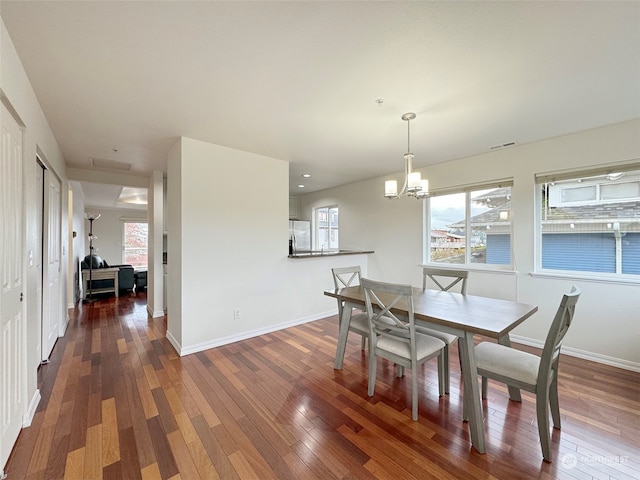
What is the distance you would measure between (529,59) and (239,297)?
11.7 feet

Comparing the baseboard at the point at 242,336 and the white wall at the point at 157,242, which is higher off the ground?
the white wall at the point at 157,242

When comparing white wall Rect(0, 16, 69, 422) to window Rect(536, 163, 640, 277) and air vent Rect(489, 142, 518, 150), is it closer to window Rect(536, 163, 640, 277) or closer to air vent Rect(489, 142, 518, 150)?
air vent Rect(489, 142, 518, 150)

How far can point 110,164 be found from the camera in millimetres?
4102

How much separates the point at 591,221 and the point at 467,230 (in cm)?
129

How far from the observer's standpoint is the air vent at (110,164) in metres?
3.89

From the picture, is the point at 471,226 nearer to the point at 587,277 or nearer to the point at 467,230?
the point at 467,230

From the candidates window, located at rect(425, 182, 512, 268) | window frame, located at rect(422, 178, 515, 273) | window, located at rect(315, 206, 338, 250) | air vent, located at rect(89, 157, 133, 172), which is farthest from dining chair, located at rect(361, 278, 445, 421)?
air vent, located at rect(89, 157, 133, 172)

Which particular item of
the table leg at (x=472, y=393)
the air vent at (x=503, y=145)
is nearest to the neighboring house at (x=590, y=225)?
the air vent at (x=503, y=145)

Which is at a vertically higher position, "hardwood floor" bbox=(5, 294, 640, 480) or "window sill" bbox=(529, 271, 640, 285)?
"window sill" bbox=(529, 271, 640, 285)

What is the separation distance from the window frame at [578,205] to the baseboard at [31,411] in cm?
495

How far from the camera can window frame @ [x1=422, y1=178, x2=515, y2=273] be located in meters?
3.48

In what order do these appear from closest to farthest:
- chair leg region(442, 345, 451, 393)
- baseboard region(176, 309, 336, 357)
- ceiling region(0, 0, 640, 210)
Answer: ceiling region(0, 0, 640, 210)
chair leg region(442, 345, 451, 393)
baseboard region(176, 309, 336, 357)

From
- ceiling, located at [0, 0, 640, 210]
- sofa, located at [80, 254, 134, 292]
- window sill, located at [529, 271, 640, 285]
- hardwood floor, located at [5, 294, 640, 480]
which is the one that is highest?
ceiling, located at [0, 0, 640, 210]

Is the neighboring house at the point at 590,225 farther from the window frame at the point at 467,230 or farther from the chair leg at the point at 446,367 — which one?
the chair leg at the point at 446,367
